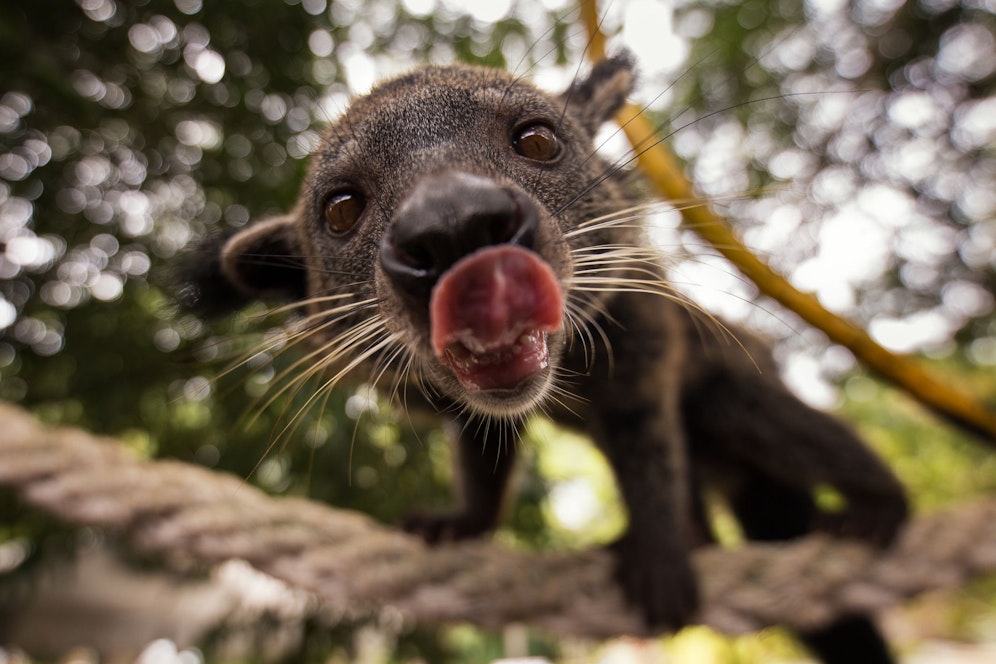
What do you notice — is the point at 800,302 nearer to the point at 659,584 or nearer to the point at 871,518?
the point at 871,518

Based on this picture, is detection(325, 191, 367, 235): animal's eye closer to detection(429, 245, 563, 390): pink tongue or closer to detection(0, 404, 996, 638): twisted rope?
detection(429, 245, 563, 390): pink tongue

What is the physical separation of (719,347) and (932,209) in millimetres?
1705

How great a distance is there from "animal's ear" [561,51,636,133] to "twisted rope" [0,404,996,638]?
4.40 ft

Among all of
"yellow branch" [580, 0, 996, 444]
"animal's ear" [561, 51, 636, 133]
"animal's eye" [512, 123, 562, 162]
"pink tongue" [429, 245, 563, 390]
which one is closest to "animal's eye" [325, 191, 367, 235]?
"animal's eye" [512, 123, 562, 162]

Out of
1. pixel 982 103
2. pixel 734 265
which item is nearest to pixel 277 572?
pixel 734 265

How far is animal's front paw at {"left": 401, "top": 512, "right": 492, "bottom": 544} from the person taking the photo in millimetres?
2188

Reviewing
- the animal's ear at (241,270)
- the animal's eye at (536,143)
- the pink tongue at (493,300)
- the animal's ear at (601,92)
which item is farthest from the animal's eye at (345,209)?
the animal's ear at (601,92)

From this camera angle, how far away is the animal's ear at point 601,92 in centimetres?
197

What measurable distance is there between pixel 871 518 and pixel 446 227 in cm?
199

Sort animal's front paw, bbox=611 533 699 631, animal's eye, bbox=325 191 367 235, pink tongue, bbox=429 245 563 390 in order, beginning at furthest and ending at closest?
1. animal's front paw, bbox=611 533 699 631
2. animal's eye, bbox=325 191 367 235
3. pink tongue, bbox=429 245 563 390

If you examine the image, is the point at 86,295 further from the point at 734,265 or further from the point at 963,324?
the point at 963,324

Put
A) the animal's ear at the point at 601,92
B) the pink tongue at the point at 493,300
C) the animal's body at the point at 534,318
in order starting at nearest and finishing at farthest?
the pink tongue at the point at 493,300
the animal's body at the point at 534,318
the animal's ear at the point at 601,92

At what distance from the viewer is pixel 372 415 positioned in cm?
236

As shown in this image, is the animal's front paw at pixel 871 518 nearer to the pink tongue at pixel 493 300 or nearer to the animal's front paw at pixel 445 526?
the animal's front paw at pixel 445 526
